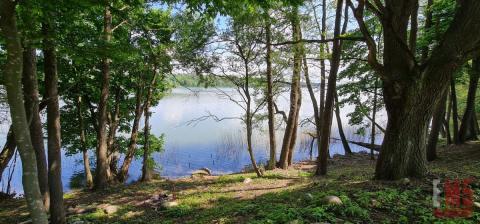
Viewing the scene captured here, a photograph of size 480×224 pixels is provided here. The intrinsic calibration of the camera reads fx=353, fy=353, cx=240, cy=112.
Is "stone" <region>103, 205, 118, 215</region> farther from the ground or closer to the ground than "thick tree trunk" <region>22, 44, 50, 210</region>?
closer to the ground

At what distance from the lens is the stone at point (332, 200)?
450 centimetres

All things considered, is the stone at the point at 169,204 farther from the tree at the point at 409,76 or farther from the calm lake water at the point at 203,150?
the calm lake water at the point at 203,150

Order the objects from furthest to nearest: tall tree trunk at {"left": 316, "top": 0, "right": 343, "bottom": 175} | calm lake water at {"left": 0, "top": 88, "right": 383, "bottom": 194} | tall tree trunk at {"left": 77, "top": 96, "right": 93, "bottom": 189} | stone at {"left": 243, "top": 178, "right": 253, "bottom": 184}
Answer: calm lake water at {"left": 0, "top": 88, "right": 383, "bottom": 194} → tall tree trunk at {"left": 77, "top": 96, "right": 93, "bottom": 189} → stone at {"left": 243, "top": 178, "right": 253, "bottom": 184} → tall tree trunk at {"left": 316, "top": 0, "right": 343, "bottom": 175}

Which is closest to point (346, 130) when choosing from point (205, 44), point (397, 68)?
point (205, 44)

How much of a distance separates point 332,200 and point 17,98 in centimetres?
365

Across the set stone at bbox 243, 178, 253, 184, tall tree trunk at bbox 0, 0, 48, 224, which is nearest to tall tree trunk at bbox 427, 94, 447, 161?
stone at bbox 243, 178, 253, 184

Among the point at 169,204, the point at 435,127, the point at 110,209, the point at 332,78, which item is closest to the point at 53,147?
the point at 110,209

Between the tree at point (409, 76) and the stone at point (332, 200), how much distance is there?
6.55 ft

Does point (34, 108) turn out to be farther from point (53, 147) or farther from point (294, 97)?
point (294, 97)

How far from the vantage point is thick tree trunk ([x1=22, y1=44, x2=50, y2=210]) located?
18.1 ft

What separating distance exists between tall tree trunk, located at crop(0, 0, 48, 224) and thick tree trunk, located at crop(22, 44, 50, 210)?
228 cm

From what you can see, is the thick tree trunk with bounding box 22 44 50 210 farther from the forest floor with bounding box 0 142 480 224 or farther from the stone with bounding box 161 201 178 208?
the stone with bounding box 161 201 178 208

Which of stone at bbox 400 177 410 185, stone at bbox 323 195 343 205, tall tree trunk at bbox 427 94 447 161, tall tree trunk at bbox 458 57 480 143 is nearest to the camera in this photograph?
stone at bbox 323 195 343 205

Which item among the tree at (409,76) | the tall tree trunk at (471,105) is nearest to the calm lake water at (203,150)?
the tall tree trunk at (471,105)
